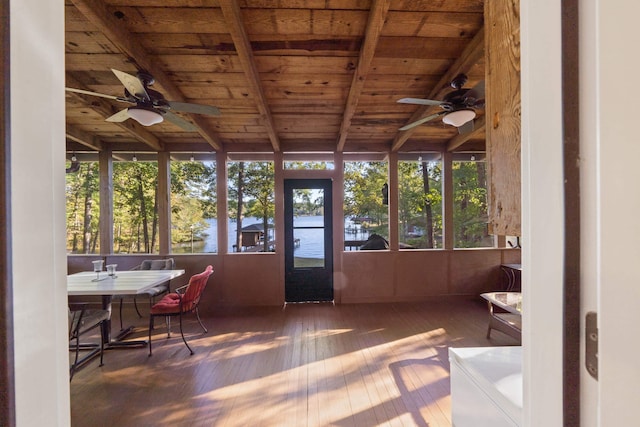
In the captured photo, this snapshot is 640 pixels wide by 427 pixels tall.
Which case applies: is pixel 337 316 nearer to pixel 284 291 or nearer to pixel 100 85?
pixel 284 291

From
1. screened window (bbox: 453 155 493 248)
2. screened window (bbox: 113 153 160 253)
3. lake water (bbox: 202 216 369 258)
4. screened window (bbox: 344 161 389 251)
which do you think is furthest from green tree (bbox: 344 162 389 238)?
screened window (bbox: 113 153 160 253)

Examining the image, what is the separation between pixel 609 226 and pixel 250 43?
106 inches

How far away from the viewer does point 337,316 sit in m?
4.09

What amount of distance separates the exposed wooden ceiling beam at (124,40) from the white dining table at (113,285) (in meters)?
2.08

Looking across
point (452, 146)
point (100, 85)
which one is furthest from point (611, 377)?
point (452, 146)

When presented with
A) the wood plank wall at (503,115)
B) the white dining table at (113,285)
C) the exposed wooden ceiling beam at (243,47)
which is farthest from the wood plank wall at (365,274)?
the wood plank wall at (503,115)

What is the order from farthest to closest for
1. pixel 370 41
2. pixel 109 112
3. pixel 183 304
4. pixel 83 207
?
pixel 83 207 < pixel 109 112 < pixel 183 304 < pixel 370 41

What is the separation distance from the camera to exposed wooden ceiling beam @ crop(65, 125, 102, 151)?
406 centimetres

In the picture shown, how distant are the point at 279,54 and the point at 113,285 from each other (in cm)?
295

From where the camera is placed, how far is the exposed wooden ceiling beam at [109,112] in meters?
2.90

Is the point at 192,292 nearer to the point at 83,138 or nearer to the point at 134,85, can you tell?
the point at 134,85

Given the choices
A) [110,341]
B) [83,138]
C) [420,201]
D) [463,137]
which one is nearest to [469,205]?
[420,201]

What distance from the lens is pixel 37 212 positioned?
45cm

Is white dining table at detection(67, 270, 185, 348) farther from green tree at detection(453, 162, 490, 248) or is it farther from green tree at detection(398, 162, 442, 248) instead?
green tree at detection(453, 162, 490, 248)
